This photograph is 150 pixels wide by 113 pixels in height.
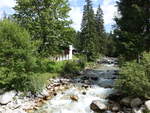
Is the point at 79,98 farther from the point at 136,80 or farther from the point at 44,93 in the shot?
the point at 136,80

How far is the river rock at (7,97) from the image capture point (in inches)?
504

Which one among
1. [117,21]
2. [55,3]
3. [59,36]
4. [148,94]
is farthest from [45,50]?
[148,94]

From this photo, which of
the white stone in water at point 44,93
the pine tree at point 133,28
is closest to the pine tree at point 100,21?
the pine tree at point 133,28

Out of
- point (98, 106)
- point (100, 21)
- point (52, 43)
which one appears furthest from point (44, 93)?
point (100, 21)

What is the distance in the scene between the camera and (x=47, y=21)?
2206 cm

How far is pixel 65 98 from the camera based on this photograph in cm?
1379

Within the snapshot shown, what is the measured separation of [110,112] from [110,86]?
457 cm

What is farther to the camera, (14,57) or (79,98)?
(14,57)

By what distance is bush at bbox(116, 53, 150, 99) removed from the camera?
456 inches

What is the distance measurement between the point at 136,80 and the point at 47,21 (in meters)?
13.2

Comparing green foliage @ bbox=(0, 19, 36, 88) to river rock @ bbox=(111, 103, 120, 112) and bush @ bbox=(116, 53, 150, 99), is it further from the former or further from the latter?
bush @ bbox=(116, 53, 150, 99)

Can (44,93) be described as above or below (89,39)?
below

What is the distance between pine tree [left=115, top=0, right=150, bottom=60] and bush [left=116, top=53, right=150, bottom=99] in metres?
4.03

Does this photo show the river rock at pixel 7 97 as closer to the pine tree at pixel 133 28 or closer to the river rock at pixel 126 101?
the river rock at pixel 126 101
